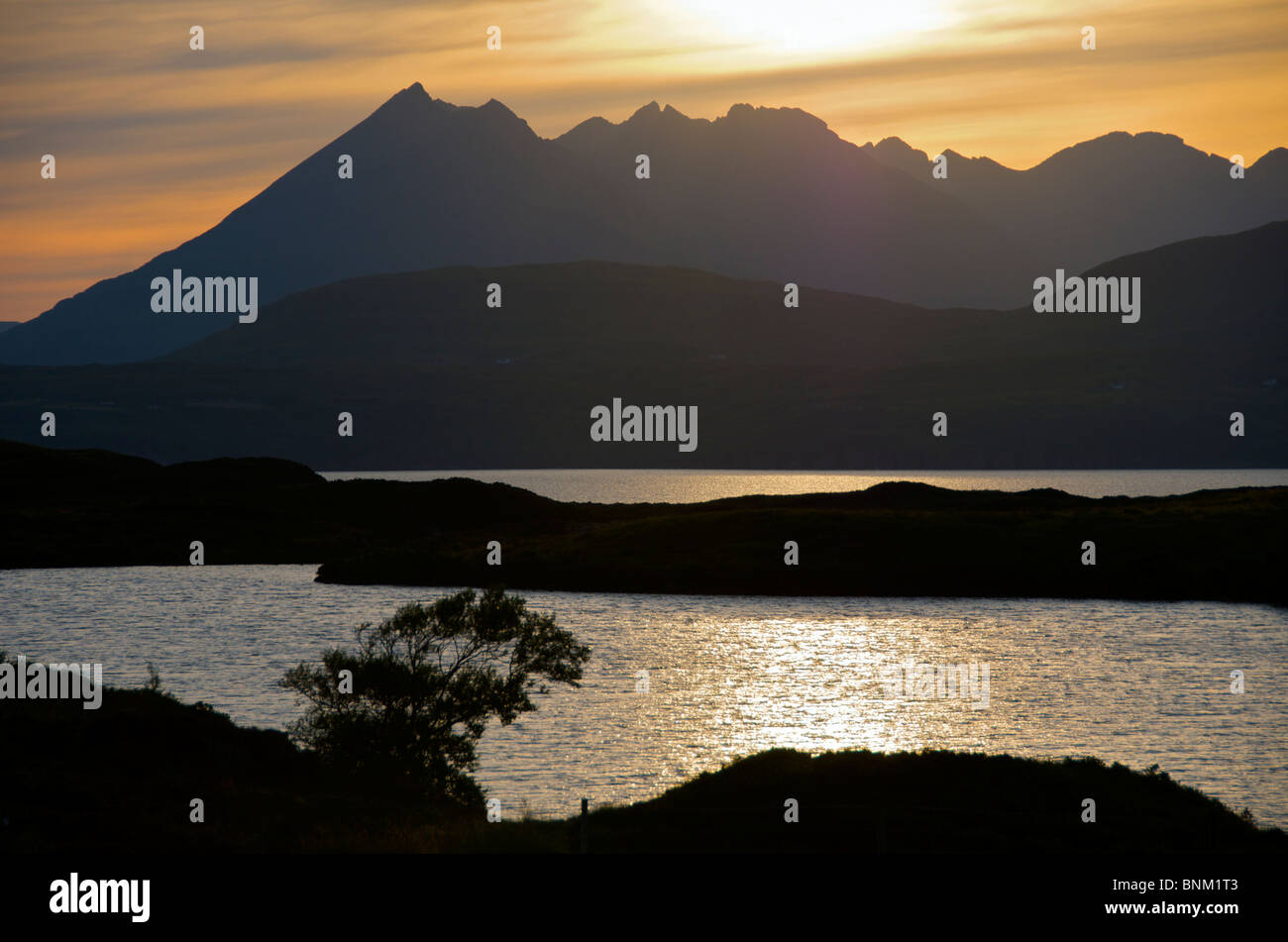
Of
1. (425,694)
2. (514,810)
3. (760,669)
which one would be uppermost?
(425,694)

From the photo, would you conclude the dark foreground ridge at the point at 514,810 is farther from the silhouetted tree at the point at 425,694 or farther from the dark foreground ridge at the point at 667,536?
the dark foreground ridge at the point at 667,536

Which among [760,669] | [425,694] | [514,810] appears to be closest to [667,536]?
[760,669]

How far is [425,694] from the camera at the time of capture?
149 ft

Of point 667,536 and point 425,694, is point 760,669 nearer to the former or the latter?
point 425,694

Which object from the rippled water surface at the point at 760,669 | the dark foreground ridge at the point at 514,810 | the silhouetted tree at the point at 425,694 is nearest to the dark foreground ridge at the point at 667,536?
the rippled water surface at the point at 760,669

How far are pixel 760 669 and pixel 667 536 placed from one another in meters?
59.0

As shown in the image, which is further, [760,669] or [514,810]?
[760,669]

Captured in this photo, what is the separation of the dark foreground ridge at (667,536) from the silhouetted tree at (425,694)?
8688 cm

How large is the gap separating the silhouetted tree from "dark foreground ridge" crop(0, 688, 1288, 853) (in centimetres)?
154

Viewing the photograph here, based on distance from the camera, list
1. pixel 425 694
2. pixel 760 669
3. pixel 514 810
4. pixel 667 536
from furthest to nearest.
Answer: pixel 667 536 < pixel 760 669 < pixel 514 810 < pixel 425 694

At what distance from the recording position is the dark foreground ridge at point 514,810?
31750mm

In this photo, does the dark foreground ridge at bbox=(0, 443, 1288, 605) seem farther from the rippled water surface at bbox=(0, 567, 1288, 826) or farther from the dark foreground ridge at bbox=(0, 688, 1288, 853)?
the dark foreground ridge at bbox=(0, 688, 1288, 853)

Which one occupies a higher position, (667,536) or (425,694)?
(667,536)
